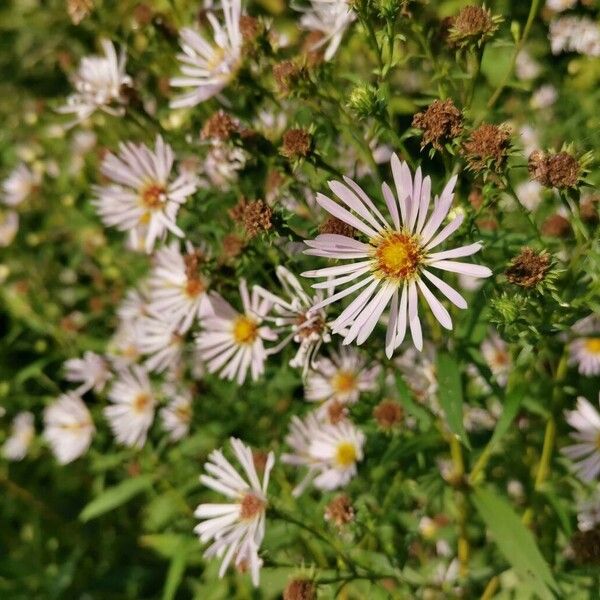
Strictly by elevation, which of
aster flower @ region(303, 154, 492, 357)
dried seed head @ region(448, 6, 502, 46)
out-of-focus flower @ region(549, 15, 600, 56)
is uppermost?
out-of-focus flower @ region(549, 15, 600, 56)

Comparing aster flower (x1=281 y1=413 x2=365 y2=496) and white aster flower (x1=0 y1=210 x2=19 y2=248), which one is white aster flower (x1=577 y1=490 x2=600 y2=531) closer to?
aster flower (x1=281 y1=413 x2=365 y2=496)

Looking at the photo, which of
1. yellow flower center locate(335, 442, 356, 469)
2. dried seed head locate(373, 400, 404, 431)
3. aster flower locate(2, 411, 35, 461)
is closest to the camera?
dried seed head locate(373, 400, 404, 431)

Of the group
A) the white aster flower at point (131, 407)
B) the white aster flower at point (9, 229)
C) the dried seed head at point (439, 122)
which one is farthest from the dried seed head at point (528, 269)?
the white aster flower at point (9, 229)

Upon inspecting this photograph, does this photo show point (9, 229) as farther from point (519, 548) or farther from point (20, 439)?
point (519, 548)

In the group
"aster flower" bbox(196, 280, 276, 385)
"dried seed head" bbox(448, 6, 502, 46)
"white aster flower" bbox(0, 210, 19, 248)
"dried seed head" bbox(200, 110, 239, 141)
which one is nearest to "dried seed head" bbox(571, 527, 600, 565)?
"aster flower" bbox(196, 280, 276, 385)

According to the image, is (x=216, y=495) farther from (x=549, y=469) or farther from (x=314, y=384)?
(x=549, y=469)

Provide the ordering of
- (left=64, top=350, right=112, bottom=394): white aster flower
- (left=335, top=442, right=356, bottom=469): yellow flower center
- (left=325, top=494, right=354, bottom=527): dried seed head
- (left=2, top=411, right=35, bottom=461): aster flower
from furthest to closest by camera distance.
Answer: (left=2, top=411, right=35, bottom=461): aster flower
(left=64, top=350, right=112, bottom=394): white aster flower
(left=335, top=442, right=356, bottom=469): yellow flower center
(left=325, top=494, right=354, bottom=527): dried seed head

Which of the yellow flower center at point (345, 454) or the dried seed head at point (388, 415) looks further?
the yellow flower center at point (345, 454)

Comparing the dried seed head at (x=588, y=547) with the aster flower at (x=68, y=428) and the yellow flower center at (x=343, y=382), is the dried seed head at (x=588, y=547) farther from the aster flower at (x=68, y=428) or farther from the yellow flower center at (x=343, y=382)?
the aster flower at (x=68, y=428)
